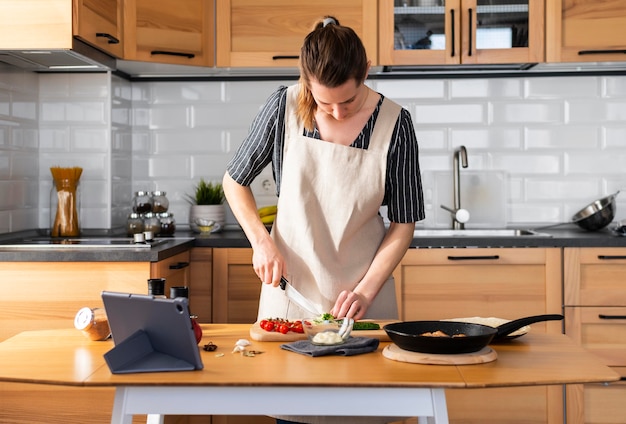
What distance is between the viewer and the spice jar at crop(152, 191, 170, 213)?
4008mm

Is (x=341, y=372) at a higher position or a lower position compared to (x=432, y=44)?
lower

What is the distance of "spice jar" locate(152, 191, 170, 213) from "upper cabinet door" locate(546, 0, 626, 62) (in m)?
1.85

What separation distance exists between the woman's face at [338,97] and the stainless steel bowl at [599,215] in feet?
6.70

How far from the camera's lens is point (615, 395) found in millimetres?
3637

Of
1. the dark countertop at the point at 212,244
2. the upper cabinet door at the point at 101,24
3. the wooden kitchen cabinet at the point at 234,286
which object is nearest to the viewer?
the dark countertop at the point at 212,244

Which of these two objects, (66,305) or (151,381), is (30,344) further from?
(66,305)

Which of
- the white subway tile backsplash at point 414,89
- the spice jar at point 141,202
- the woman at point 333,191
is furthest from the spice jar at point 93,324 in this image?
the white subway tile backsplash at point 414,89

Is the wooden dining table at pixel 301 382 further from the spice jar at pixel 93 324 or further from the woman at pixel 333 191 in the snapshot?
the woman at pixel 333 191

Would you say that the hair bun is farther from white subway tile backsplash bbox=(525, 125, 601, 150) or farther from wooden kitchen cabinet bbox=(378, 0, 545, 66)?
white subway tile backsplash bbox=(525, 125, 601, 150)

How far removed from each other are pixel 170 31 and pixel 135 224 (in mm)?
879

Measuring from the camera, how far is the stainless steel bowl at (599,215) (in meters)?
4.01

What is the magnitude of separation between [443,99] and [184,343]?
2.83 metres

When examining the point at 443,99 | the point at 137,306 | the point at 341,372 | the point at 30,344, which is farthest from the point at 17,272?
the point at 443,99

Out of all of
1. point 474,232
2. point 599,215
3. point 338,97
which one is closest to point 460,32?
point 474,232
